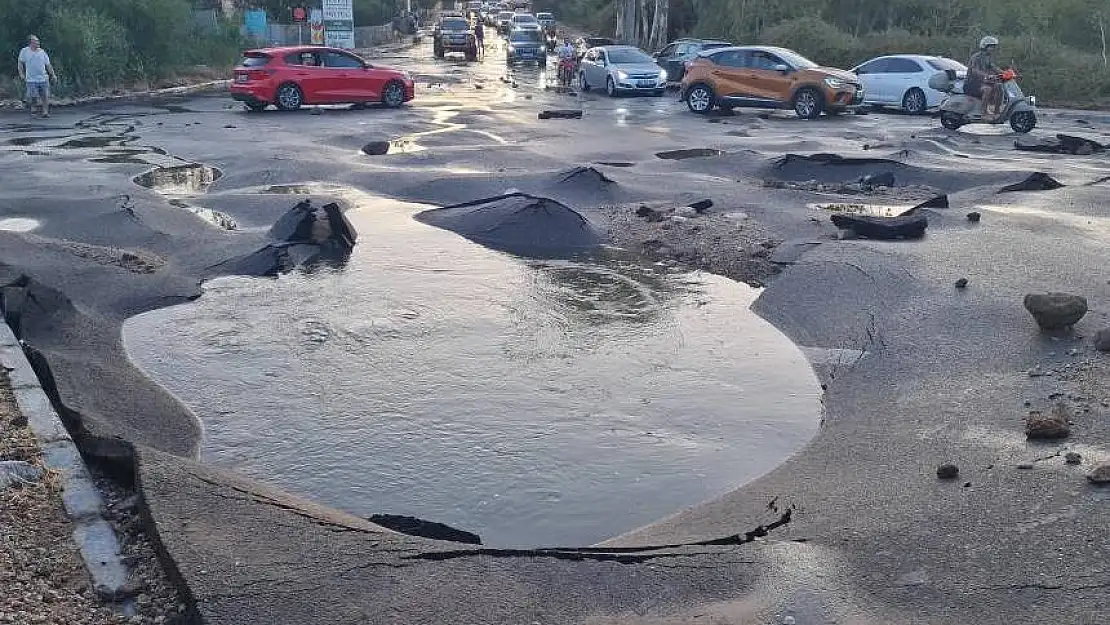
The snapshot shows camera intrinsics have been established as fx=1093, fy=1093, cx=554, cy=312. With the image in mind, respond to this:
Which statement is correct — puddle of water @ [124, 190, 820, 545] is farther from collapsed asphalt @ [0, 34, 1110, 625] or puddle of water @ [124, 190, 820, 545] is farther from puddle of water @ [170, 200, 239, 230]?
puddle of water @ [170, 200, 239, 230]

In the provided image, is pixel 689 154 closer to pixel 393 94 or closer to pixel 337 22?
pixel 393 94

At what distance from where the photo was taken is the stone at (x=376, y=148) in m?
18.2

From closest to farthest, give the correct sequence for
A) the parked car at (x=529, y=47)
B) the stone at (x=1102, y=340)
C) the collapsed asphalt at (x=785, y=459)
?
the collapsed asphalt at (x=785, y=459)
the stone at (x=1102, y=340)
the parked car at (x=529, y=47)

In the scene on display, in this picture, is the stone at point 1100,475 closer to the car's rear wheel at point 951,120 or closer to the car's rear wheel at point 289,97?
the car's rear wheel at point 951,120

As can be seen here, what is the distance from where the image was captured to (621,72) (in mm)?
32000

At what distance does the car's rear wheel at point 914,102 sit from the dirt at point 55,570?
26123mm

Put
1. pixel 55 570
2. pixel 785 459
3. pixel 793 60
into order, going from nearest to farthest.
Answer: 1. pixel 55 570
2. pixel 785 459
3. pixel 793 60

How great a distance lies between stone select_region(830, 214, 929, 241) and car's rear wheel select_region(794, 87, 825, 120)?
1541 centimetres

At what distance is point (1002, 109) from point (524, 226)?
545 inches

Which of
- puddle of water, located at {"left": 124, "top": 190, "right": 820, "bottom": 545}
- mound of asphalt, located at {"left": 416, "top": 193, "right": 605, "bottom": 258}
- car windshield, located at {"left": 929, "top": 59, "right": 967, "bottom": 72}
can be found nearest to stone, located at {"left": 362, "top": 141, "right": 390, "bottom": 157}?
mound of asphalt, located at {"left": 416, "top": 193, "right": 605, "bottom": 258}

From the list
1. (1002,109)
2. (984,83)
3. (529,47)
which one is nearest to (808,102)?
(984,83)

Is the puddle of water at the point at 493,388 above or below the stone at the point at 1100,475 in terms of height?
below

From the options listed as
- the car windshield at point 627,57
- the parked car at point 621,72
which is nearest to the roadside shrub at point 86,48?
the parked car at point 621,72

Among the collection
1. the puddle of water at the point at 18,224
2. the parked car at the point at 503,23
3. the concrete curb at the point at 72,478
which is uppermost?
the parked car at the point at 503,23
